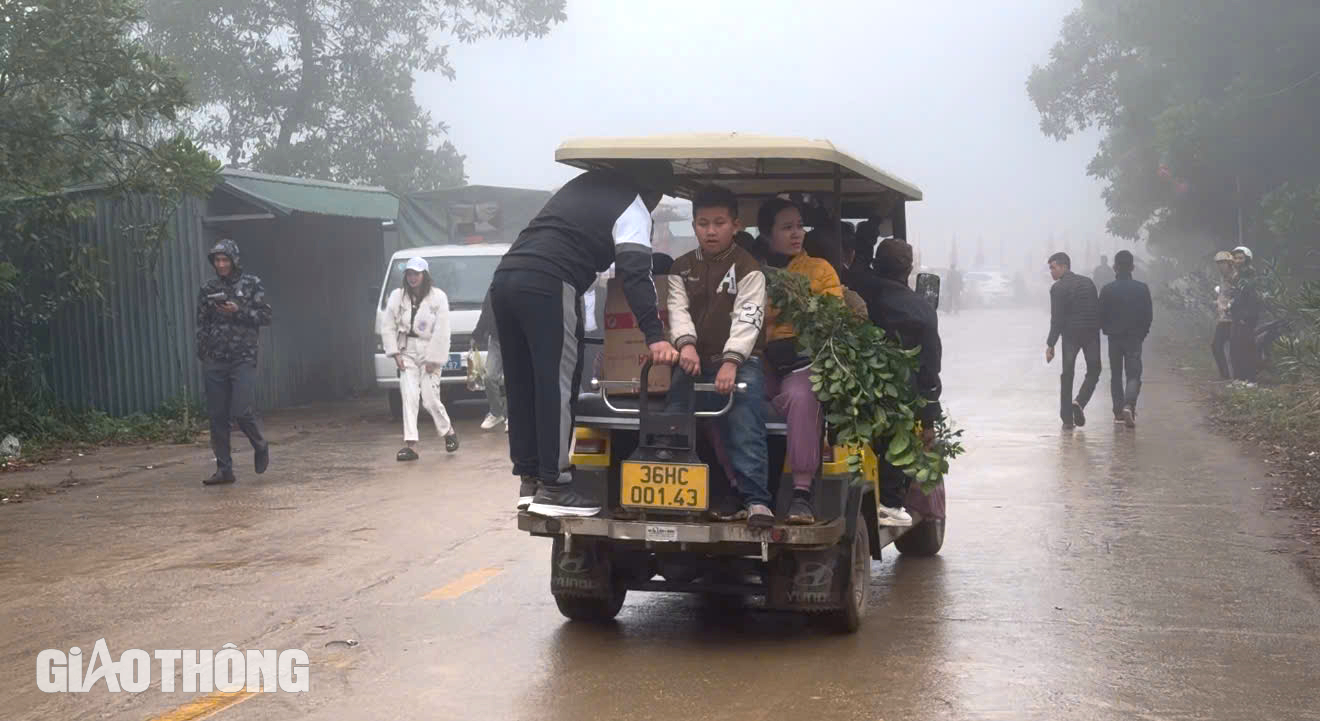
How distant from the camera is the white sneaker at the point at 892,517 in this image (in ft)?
26.2

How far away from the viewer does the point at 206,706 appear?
19.4 ft

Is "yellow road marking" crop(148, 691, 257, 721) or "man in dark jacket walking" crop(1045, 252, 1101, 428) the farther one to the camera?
"man in dark jacket walking" crop(1045, 252, 1101, 428)

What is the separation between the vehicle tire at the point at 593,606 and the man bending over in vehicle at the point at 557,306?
0.52m

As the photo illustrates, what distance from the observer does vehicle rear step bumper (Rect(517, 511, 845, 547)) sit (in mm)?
6570

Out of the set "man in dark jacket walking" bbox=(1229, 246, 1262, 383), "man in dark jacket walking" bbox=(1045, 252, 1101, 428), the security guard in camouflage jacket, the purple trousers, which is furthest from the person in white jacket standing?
"man in dark jacket walking" bbox=(1229, 246, 1262, 383)

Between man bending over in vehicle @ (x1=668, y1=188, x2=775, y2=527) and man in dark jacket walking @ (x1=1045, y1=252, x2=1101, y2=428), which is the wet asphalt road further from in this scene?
man in dark jacket walking @ (x1=1045, y1=252, x2=1101, y2=428)

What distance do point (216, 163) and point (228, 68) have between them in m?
15.1

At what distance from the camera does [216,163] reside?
1647cm

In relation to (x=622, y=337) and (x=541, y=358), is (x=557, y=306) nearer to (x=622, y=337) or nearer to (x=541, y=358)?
(x=541, y=358)

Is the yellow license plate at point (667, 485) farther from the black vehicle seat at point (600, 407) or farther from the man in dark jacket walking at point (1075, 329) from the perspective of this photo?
the man in dark jacket walking at point (1075, 329)

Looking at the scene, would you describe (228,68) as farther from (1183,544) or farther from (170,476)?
(1183,544)

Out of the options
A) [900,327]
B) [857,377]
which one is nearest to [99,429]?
[900,327]

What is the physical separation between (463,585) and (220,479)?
5.42m

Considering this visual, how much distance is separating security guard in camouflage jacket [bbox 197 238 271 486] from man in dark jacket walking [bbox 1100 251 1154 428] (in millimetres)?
8821
